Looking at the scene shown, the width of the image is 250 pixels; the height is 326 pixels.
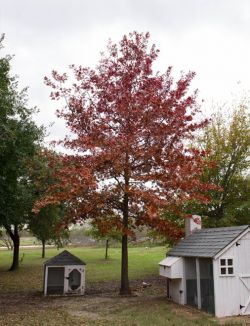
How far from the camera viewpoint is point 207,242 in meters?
16.4

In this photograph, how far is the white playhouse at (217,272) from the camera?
14734 millimetres

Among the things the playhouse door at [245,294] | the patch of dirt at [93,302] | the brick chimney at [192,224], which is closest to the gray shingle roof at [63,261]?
the patch of dirt at [93,302]

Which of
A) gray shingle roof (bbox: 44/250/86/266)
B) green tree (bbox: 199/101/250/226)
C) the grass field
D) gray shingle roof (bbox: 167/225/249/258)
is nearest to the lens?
the grass field

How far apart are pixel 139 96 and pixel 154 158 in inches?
130

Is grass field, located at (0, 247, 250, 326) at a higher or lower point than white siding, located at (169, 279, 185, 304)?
lower

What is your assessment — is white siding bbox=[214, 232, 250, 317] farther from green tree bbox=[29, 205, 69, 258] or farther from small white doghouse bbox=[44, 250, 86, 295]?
green tree bbox=[29, 205, 69, 258]

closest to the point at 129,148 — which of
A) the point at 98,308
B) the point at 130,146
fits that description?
the point at 130,146

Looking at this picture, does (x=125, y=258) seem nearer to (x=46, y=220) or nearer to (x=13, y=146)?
(x=13, y=146)

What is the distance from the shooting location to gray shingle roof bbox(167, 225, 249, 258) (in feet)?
49.8

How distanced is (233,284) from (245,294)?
640 millimetres

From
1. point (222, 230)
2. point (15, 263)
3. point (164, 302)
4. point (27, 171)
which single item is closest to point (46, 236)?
point (15, 263)

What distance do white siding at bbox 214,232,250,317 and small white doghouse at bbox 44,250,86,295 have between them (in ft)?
28.4

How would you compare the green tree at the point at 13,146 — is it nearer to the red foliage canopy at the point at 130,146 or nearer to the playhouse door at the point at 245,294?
the red foliage canopy at the point at 130,146

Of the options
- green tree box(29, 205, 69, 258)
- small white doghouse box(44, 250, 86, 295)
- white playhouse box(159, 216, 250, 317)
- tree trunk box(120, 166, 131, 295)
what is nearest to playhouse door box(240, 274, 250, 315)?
white playhouse box(159, 216, 250, 317)
